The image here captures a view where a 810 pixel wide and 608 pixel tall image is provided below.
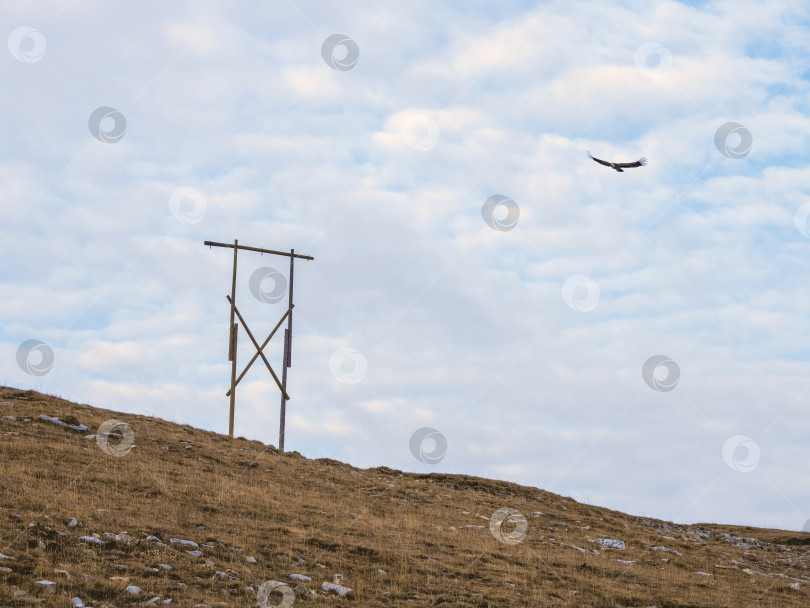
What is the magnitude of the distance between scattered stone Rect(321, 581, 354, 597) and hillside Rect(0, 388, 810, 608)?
0.10 metres

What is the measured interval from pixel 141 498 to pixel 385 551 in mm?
5969

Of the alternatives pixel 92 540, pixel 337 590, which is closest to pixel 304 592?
pixel 337 590

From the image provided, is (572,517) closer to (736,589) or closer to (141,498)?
(736,589)

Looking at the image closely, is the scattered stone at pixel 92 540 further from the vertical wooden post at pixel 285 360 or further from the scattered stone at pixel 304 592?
the vertical wooden post at pixel 285 360

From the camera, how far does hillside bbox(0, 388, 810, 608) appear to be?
14.6 m

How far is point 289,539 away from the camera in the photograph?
18219 mm

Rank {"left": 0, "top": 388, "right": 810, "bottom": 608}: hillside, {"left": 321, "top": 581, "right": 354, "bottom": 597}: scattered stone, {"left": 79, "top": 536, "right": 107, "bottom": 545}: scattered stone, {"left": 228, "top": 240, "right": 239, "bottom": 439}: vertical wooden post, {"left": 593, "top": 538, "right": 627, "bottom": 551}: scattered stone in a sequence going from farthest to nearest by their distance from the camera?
{"left": 228, "top": 240, "right": 239, "bottom": 439}: vertical wooden post → {"left": 593, "top": 538, "right": 627, "bottom": 551}: scattered stone → {"left": 79, "top": 536, "right": 107, "bottom": 545}: scattered stone → {"left": 321, "top": 581, "right": 354, "bottom": 597}: scattered stone → {"left": 0, "top": 388, "right": 810, "bottom": 608}: hillside

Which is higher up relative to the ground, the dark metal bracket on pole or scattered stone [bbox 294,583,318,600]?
the dark metal bracket on pole

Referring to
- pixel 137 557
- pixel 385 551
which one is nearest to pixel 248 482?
pixel 385 551

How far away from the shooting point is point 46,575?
44.1 ft

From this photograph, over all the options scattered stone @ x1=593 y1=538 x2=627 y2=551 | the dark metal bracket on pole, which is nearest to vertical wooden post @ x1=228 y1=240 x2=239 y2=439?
the dark metal bracket on pole

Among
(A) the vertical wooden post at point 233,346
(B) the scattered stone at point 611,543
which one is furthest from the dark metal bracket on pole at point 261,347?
(B) the scattered stone at point 611,543

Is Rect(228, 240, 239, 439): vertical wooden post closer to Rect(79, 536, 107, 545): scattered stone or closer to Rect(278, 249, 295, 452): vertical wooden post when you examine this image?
Rect(278, 249, 295, 452): vertical wooden post

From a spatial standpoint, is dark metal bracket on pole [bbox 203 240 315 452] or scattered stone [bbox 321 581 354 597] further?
dark metal bracket on pole [bbox 203 240 315 452]
